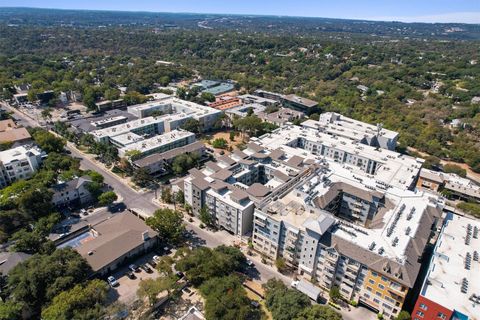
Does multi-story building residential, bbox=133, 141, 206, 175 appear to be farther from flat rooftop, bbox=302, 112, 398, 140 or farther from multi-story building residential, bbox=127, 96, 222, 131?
flat rooftop, bbox=302, 112, 398, 140

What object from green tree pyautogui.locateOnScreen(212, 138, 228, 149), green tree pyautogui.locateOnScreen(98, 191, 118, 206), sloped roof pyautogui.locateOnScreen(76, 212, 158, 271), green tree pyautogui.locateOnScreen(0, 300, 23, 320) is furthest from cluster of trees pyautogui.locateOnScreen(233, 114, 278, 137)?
green tree pyautogui.locateOnScreen(0, 300, 23, 320)

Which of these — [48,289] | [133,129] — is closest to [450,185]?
[48,289]

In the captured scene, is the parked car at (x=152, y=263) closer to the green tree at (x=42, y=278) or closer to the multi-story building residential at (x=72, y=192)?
the green tree at (x=42, y=278)

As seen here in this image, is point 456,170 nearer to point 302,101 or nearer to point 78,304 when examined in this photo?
point 302,101

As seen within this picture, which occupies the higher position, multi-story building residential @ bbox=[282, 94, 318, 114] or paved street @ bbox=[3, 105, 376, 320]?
multi-story building residential @ bbox=[282, 94, 318, 114]

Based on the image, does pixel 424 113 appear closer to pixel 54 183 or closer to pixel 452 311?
pixel 452 311
